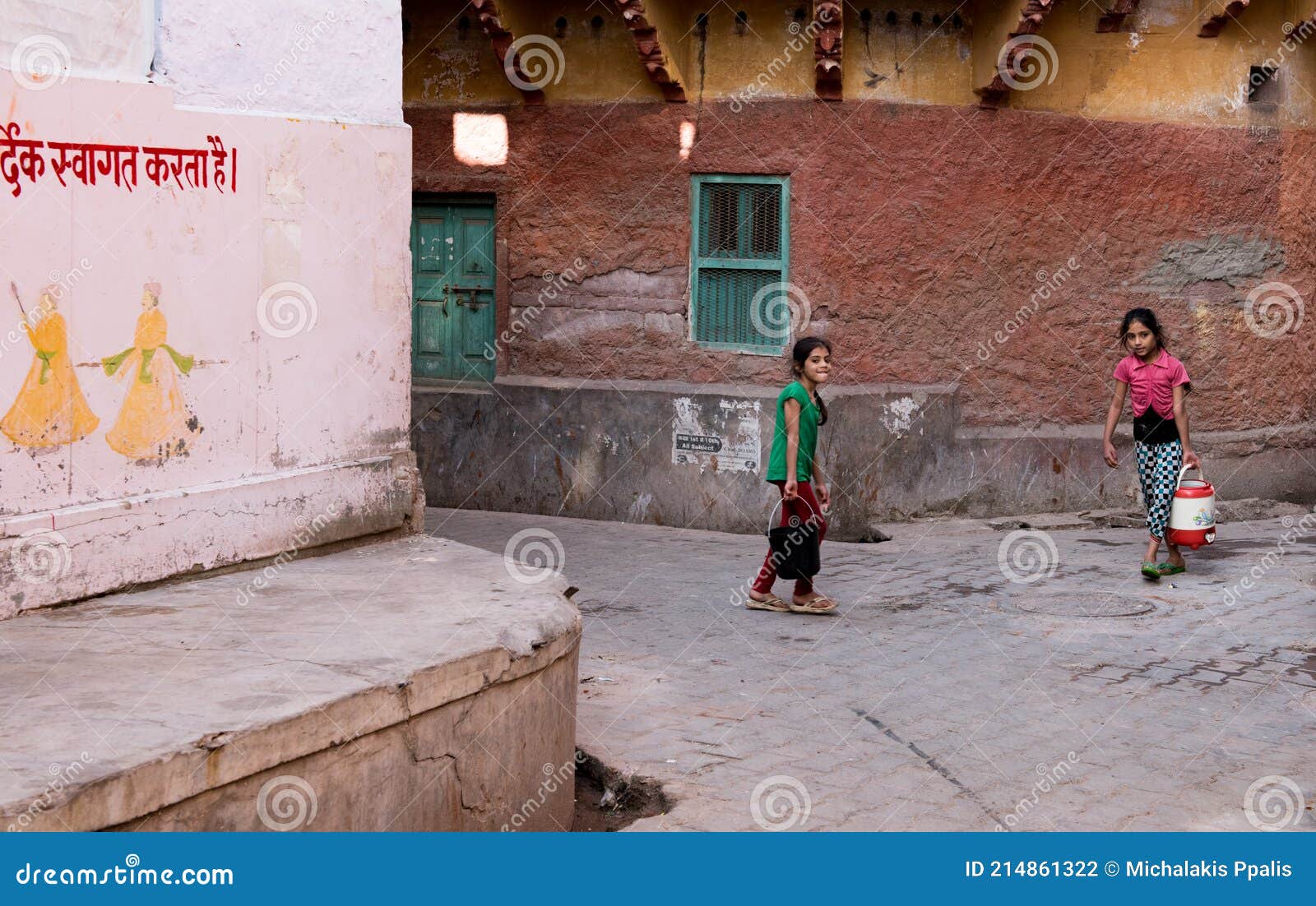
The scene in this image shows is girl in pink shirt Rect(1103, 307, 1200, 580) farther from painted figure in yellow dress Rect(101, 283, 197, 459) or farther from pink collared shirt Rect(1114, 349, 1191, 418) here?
painted figure in yellow dress Rect(101, 283, 197, 459)

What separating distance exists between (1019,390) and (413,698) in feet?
26.4

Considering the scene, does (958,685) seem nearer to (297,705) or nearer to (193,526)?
(193,526)

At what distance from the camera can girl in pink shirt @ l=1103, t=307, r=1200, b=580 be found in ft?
30.7

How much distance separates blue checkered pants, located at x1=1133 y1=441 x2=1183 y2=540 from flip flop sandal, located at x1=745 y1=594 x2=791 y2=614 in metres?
2.42

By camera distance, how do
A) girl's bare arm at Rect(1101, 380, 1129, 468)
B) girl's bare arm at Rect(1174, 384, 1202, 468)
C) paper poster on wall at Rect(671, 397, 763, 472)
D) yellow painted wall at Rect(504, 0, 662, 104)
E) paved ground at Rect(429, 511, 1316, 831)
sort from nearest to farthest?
1. paved ground at Rect(429, 511, 1316, 831)
2. girl's bare arm at Rect(1174, 384, 1202, 468)
3. girl's bare arm at Rect(1101, 380, 1129, 468)
4. paper poster on wall at Rect(671, 397, 763, 472)
5. yellow painted wall at Rect(504, 0, 662, 104)

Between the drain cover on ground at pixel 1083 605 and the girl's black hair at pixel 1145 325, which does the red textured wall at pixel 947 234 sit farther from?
the drain cover on ground at pixel 1083 605

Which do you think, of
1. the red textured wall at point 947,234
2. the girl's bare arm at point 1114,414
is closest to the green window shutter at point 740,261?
the red textured wall at point 947,234

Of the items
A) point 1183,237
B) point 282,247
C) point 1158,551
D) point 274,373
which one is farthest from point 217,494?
point 1183,237

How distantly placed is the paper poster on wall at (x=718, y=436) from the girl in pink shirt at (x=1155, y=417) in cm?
274

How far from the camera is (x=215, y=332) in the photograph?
653 centimetres

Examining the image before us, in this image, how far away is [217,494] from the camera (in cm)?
648

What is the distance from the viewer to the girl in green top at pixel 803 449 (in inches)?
328

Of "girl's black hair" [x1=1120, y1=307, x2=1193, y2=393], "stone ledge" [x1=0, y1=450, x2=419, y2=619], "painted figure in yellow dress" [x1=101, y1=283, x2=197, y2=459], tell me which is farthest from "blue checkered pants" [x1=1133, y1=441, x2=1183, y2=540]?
"painted figure in yellow dress" [x1=101, y1=283, x2=197, y2=459]

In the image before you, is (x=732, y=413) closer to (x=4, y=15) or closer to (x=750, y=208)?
(x=750, y=208)
